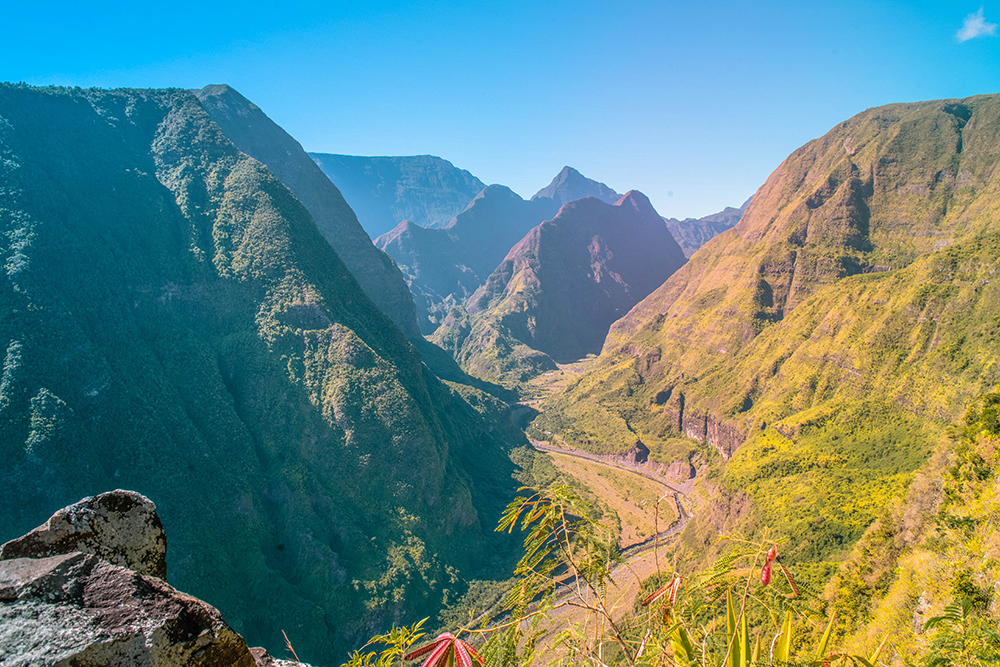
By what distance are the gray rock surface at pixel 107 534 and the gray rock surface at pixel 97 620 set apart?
126 centimetres

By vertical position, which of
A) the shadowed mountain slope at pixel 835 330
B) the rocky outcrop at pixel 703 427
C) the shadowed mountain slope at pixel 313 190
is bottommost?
the rocky outcrop at pixel 703 427

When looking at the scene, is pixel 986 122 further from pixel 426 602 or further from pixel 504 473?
pixel 426 602

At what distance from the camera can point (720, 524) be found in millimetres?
54688

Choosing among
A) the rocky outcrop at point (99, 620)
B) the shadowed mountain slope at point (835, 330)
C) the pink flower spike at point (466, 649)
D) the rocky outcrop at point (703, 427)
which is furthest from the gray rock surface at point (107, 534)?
the rocky outcrop at point (703, 427)

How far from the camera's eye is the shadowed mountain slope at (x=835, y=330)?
160 feet

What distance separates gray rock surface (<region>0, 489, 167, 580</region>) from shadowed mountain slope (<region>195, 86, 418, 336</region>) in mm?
104157

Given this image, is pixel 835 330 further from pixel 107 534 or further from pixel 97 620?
pixel 97 620

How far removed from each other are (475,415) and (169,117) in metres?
84.4

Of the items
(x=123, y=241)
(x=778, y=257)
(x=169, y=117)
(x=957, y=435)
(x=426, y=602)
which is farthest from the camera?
(x=778, y=257)

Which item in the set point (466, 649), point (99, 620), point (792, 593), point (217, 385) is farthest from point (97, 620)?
point (217, 385)

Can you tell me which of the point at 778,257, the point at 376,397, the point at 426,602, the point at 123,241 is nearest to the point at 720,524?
the point at 426,602

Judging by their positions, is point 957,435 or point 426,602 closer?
point 957,435

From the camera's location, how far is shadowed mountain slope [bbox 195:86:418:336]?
108 meters

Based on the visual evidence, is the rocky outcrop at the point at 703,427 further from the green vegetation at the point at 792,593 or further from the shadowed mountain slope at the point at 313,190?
the shadowed mountain slope at the point at 313,190
